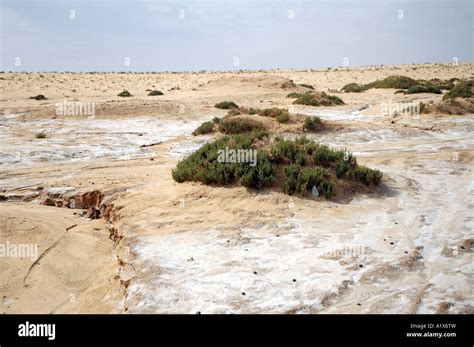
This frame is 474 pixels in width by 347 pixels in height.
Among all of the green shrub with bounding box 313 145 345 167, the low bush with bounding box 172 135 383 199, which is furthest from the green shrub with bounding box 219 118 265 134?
the green shrub with bounding box 313 145 345 167

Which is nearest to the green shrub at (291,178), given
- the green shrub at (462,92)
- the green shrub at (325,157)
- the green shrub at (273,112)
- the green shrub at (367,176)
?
the green shrub at (325,157)

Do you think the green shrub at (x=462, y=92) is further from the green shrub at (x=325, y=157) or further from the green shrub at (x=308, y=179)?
the green shrub at (x=308, y=179)

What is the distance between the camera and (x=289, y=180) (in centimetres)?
849

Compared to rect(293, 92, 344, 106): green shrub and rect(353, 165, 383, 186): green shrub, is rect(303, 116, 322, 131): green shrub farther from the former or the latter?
rect(293, 92, 344, 106): green shrub

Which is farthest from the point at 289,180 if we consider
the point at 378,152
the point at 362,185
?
the point at 378,152

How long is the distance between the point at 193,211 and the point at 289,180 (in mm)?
1810

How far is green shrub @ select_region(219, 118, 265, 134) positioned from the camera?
15284 mm

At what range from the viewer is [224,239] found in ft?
22.7

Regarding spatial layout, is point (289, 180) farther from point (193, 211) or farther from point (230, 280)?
point (230, 280)

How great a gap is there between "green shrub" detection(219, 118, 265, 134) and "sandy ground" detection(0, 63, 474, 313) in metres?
2.28

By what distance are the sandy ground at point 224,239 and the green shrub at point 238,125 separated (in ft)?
7.47

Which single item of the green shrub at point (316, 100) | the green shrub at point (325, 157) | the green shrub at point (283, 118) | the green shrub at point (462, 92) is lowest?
the green shrub at point (325, 157)

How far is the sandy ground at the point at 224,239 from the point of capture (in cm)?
Result: 529
